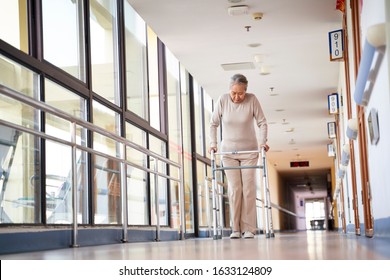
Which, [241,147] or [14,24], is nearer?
[14,24]

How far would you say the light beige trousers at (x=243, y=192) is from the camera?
5488mm

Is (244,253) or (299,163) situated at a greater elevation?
(299,163)

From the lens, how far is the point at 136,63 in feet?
25.1

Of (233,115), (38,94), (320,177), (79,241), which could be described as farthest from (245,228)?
(320,177)

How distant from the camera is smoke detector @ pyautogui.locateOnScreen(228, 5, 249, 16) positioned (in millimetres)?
7009

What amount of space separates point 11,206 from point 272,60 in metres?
6.20

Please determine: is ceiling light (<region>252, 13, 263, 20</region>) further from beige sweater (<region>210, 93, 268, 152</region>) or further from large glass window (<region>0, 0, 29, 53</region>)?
large glass window (<region>0, 0, 29, 53</region>)

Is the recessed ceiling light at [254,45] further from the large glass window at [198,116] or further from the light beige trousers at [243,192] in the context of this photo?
the light beige trousers at [243,192]

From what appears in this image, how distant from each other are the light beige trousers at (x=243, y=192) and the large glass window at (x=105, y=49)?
157cm

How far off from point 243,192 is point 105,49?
2164 millimetres

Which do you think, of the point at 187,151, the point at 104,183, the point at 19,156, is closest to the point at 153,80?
the point at 187,151

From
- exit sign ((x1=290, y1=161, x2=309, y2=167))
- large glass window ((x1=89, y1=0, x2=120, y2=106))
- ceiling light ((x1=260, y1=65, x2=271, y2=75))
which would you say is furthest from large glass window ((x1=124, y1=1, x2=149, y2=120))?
exit sign ((x1=290, y1=161, x2=309, y2=167))

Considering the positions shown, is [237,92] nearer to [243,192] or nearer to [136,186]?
[243,192]
